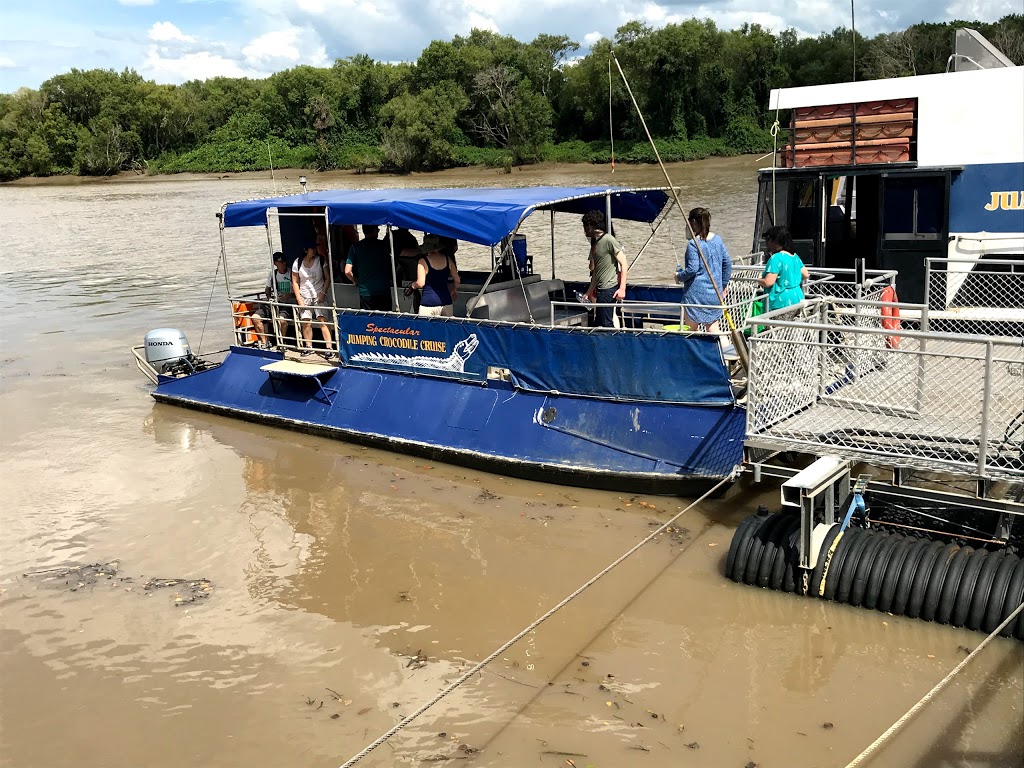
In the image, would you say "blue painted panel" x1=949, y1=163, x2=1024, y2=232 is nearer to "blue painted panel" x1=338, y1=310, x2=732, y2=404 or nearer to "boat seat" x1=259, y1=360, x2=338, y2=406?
"blue painted panel" x1=338, y1=310, x2=732, y2=404

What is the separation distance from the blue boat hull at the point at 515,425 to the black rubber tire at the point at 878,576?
186 cm

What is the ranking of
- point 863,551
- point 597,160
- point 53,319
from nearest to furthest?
point 863,551, point 53,319, point 597,160

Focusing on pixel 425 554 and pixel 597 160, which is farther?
pixel 597 160

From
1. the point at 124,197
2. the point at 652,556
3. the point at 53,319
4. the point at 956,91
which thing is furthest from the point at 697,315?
the point at 124,197

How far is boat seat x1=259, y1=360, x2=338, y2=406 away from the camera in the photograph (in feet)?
36.6

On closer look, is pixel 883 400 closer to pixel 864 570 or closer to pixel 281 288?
pixel 864 570

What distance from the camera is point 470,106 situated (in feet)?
218

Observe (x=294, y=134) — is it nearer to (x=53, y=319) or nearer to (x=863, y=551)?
(x=53, y=319)

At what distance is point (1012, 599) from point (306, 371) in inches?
306

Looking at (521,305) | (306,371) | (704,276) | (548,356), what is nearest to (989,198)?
(704,276)

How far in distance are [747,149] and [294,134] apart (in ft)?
130

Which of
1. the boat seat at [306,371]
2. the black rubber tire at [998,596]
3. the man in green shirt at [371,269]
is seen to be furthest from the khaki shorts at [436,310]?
the black rubber tire at [998,596]

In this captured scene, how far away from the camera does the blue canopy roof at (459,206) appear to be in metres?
9.36

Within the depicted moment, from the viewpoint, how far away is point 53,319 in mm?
22094
